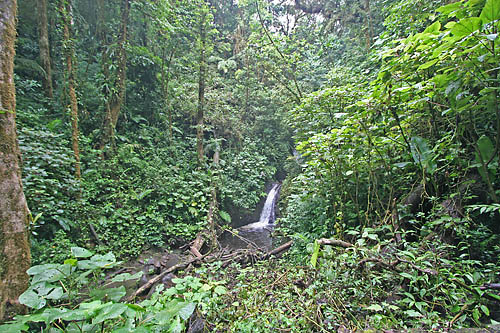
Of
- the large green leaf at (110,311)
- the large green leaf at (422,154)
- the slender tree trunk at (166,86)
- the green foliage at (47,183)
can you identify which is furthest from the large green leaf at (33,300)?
the slender tree trunk at (166,86)

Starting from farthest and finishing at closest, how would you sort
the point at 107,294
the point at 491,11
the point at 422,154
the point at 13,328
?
the point at 422,154, the point at 491,11, the point at 107,294, the point at 13,328

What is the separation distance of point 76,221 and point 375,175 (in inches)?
230

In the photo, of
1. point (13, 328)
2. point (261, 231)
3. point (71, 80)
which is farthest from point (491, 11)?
point (261, 231)

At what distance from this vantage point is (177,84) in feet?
31.9

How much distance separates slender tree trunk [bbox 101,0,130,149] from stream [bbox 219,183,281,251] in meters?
4.80

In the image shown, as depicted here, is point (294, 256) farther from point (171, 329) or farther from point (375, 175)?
point (171, 329)

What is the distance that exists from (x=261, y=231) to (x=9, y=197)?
765cm

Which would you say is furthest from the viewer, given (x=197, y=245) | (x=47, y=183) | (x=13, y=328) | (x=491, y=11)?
(x=197, y=245)

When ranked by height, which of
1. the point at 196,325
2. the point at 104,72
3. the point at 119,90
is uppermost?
the point at 104,72

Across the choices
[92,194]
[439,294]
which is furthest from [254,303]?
[92,194]

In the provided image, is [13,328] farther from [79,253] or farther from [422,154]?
[422,154]

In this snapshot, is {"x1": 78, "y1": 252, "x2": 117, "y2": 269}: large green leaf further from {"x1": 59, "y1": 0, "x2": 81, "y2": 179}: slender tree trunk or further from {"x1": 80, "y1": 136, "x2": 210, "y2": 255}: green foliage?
{"x1": 59, "y1": 0, "x2": 81, "y2": 179}: slender tree trunk

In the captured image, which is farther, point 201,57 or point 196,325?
point 201,57

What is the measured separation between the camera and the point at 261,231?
8.88 meters
